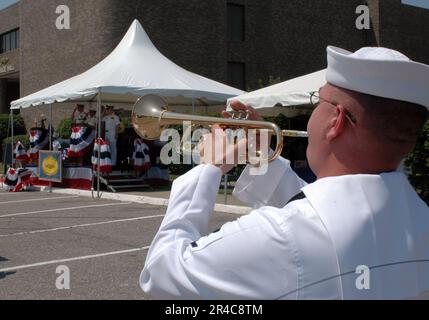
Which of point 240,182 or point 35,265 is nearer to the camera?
point 240,182

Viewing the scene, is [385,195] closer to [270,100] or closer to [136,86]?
[270,100]

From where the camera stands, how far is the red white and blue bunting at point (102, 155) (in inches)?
520

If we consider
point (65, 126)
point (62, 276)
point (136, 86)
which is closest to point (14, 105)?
point (136, 86)

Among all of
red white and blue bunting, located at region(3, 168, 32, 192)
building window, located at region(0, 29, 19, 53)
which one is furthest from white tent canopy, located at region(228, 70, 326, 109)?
building window, located at region(0, 29, 19, 53)

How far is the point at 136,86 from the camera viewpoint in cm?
1253

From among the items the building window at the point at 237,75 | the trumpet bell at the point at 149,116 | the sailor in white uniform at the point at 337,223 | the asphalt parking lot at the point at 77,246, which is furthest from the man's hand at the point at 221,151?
the building window at the point at 237,75

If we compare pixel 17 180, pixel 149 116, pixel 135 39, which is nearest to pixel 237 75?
pixel 135 39

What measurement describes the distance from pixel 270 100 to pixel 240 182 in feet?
28.2

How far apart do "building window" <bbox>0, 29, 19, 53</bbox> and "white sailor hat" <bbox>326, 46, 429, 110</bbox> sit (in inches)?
1409

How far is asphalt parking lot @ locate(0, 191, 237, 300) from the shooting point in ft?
16.4

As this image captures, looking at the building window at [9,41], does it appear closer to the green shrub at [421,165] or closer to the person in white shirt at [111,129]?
the person in white shirt at [111,129]

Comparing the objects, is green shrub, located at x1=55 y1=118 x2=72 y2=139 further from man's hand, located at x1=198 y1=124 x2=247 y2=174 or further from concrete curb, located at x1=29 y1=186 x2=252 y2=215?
man's hand, located at x1=198 y1=124 x2=247 y2=174

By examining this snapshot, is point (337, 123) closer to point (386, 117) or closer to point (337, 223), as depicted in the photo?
point (386, 117)

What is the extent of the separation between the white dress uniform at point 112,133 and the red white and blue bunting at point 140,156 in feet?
1.68
